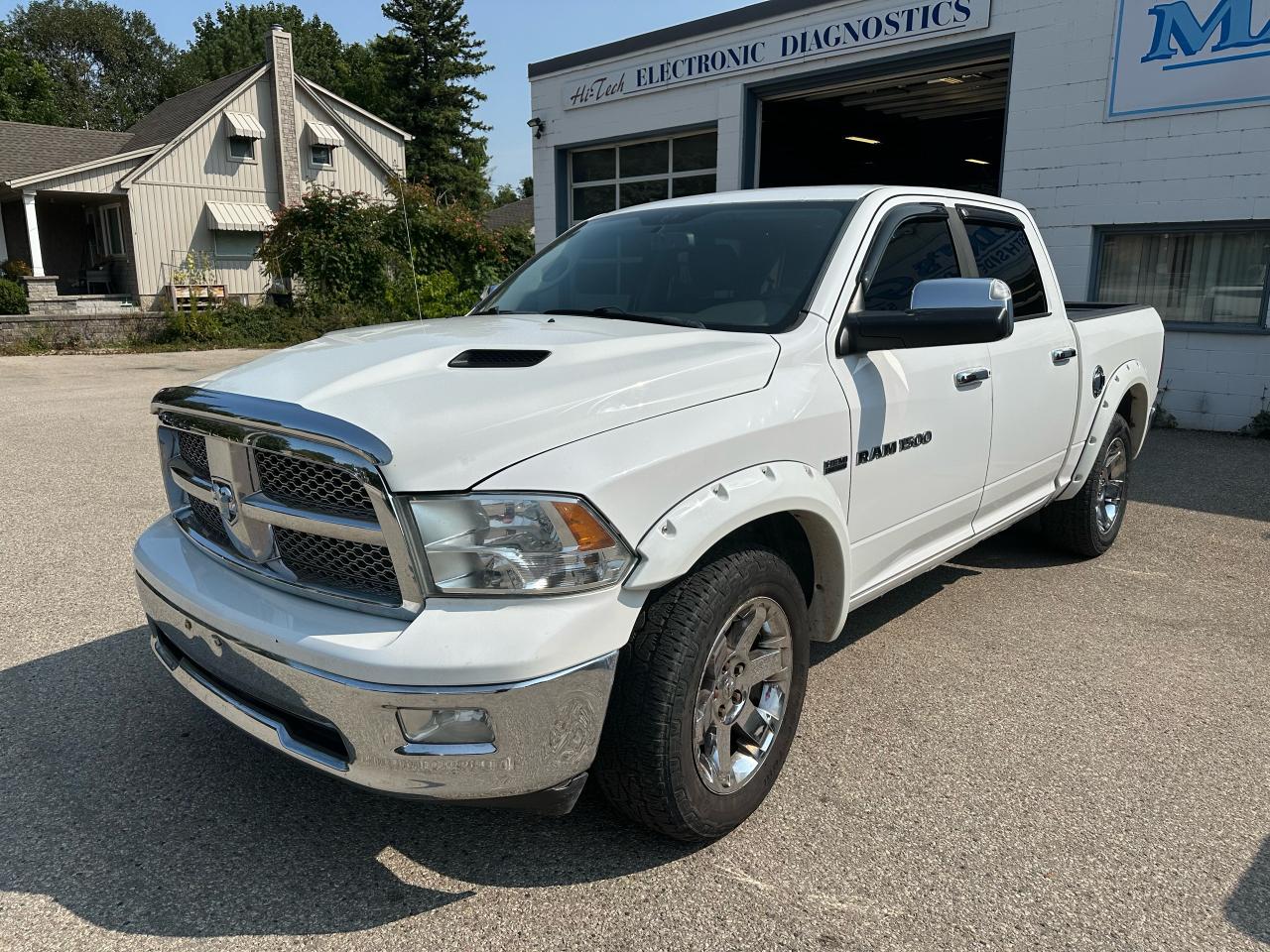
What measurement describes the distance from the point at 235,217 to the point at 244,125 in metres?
2.93

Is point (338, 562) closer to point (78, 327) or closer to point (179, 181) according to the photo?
point (78, 327)

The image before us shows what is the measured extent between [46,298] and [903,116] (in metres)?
21.7

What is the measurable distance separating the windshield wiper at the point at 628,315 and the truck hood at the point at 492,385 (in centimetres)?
15

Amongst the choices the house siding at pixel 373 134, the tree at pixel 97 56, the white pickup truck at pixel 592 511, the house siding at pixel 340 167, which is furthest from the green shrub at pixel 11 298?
the tree at pixel 97 56

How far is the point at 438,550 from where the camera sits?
2174 millimetres

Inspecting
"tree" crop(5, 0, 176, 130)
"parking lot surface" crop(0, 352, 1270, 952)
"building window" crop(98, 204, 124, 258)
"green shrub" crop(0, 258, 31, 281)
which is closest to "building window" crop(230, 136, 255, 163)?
"building window" crop(98, 204, 124, 258)

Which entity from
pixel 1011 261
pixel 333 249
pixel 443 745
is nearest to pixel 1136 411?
pixel 1011 261

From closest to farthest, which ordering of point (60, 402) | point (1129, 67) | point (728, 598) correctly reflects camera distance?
point (728, 598) → point (1129, 67) → point (60, 402)

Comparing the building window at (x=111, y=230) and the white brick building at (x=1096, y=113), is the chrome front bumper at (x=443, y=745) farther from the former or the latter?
the building window at (x=111, y=230)

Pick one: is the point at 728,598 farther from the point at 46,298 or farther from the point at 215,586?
the point at 46,298

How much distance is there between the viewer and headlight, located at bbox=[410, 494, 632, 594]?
218 cm

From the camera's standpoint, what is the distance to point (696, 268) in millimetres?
3627

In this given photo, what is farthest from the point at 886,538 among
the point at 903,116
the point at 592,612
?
the point at 903,116

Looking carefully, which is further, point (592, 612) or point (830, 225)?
point (830, 225)
